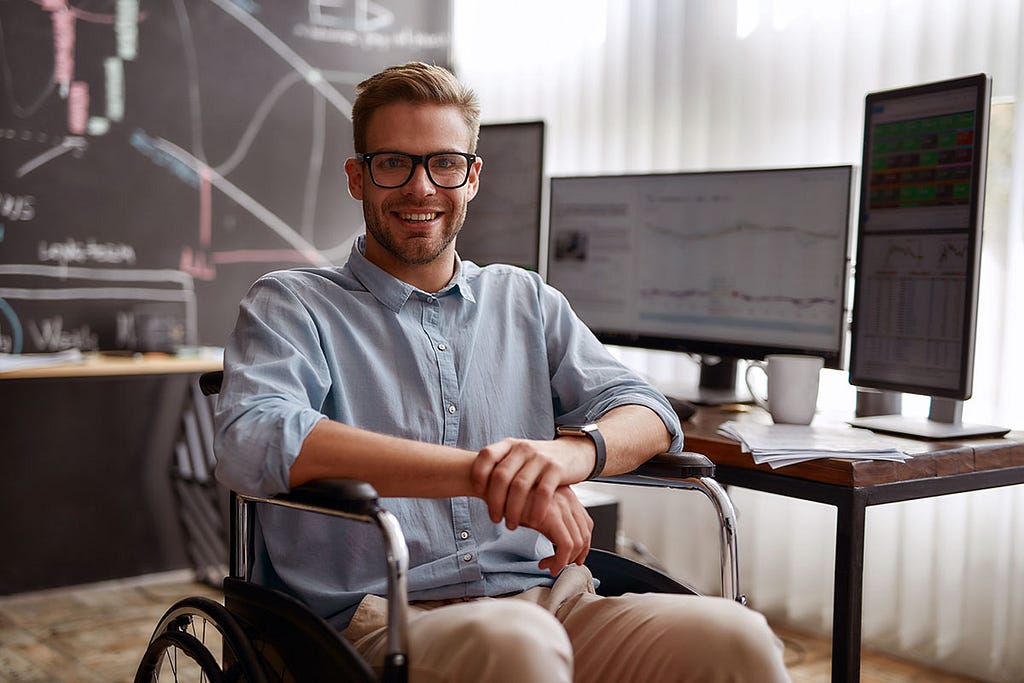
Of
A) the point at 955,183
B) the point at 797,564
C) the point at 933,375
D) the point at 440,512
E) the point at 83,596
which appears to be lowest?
the point at 83,596

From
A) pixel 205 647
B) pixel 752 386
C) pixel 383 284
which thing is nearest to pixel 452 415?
pixel 383 284

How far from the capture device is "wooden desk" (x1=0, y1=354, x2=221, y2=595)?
3232mm

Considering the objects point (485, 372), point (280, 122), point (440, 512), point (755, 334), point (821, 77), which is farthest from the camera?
point (280, 122)

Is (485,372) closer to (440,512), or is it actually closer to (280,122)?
(440,512)

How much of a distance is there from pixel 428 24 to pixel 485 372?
2.79 m

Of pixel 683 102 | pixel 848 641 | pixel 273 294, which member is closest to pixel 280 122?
pixel 683 102

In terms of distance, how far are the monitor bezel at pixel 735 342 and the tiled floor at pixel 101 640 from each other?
34.5 inches

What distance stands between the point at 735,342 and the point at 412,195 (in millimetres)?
1000

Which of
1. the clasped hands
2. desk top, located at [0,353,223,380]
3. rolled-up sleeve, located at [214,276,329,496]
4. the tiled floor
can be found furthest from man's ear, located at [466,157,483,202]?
desk top, located at [0,353,223,380]

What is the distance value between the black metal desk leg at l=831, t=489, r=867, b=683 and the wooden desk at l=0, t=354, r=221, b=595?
2.10 meters

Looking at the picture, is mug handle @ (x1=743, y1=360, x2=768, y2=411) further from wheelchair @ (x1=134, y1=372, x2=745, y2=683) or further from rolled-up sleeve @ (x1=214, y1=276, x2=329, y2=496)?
rolled-up sleeve @ (x1=214, y1=276, x2=329, y2=496)

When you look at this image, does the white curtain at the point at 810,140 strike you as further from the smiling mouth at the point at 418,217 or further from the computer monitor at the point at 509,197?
the smiling mouth at the point at 418,217

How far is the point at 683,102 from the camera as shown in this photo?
11.0 feet

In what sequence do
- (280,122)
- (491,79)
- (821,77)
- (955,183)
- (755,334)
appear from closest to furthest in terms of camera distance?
1. (955,183)
2. (755,334)
3. (821,77)
4. (280,122)
5. (491,79)
